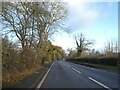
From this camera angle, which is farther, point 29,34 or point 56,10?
point 56,10

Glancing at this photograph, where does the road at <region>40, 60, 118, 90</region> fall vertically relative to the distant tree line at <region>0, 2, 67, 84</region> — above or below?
below

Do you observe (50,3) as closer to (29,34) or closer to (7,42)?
(29,34)

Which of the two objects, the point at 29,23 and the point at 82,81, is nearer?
the point at 82,81

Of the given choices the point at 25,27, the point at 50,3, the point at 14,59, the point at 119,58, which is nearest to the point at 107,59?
the point at 119,58

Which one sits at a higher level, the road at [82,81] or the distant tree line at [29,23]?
the distant tree line at [29,23]

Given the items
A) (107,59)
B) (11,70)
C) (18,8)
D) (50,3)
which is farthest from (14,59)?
(107,59)

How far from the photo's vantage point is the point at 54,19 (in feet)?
159

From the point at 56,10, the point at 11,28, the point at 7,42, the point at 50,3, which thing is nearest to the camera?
the point at 7,42

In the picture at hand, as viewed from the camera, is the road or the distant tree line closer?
the road

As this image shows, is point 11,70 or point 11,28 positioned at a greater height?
point 11,28

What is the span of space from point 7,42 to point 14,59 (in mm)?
2305

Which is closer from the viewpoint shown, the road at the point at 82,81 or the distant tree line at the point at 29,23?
the road at the point at 82,81

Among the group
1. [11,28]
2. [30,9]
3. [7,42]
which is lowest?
[7,42]

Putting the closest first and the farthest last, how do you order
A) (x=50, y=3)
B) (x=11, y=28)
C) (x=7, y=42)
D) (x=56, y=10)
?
(x=7, y=42)
(x=11, y=28)
(x=50, y=3)
(x=56, y=10)
